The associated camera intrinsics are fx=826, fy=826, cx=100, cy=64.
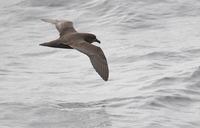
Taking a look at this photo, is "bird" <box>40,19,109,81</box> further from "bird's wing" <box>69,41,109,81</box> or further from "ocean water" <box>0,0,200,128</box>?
"ocean water" <box>0,0,200,128</box>

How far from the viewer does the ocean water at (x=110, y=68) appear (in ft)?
35.6

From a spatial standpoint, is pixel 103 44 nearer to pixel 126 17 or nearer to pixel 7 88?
pixel 126 17

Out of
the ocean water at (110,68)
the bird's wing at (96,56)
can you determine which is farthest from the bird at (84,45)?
the ocean water at (110,68)

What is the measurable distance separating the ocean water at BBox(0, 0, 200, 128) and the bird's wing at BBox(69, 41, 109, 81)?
654mm

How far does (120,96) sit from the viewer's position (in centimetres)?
1181

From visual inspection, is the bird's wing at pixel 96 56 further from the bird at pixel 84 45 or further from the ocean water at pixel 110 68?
the ocean water at pixel 110 68

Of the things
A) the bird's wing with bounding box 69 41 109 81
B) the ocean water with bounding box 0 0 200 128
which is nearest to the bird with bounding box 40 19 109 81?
the bird's wing with bounding box 69 41 109 81

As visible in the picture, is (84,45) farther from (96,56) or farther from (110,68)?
(110,68)

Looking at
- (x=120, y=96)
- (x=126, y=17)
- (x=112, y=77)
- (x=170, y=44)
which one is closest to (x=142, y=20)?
(x=126, y=17)

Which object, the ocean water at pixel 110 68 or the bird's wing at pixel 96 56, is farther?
the ocean water at pixel 110 68

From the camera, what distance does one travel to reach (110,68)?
13.4m

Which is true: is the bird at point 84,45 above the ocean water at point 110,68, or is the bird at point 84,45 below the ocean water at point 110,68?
above

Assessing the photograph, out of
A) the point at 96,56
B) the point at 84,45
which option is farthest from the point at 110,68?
the point at 96,56

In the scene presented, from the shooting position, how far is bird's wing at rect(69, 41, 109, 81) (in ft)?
34.6
